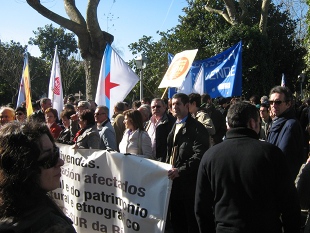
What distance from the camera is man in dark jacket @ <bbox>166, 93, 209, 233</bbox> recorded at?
424 centimetres

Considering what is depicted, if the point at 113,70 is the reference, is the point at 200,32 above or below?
above

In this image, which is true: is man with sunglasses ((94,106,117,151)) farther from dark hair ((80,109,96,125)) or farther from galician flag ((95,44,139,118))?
galician flag ((95,44,139,118))

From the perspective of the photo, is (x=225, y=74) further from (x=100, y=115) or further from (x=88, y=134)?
(x=88, y=134)

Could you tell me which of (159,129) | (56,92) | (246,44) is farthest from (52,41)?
(159,129)

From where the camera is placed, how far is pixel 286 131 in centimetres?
385

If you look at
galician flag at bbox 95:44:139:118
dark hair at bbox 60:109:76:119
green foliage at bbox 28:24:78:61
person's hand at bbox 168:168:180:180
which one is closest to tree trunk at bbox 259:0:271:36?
galician flag at bbox 95:44:139:118

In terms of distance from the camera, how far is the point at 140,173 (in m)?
4.42

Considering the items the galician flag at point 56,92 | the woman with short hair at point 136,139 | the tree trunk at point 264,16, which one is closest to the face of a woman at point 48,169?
the woman with short hair at point 136,139

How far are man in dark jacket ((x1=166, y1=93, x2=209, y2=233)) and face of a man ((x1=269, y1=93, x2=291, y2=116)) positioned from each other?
2.57 feet

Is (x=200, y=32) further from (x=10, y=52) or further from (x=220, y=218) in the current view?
(x=10, y=52)

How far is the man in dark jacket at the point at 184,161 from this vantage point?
4242 millimetres

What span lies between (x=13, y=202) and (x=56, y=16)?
443 inches

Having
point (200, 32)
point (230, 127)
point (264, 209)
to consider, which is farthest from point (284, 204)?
point (200, 32)

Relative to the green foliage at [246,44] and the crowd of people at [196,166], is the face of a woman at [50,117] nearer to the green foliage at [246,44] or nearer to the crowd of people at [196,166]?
the crowd of people at [196,166]
